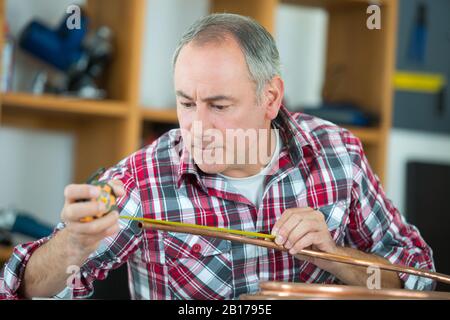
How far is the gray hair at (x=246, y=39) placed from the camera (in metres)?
1.11

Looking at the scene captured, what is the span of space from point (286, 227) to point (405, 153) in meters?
1.54

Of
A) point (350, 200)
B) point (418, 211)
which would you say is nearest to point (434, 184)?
point (418, 211)

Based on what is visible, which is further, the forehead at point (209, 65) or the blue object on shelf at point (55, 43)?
the blue object on shelf at point (55, 43)

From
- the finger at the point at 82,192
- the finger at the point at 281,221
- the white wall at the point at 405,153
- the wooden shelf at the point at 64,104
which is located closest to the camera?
the finger at the point at 82,192

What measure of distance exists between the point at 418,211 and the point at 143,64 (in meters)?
0.94

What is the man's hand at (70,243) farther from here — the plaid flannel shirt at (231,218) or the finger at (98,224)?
the plaid flannel shirt at (231,218)

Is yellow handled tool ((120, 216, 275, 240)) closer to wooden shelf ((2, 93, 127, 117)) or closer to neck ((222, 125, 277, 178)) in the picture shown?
neck ((222, 125, 277, 178))

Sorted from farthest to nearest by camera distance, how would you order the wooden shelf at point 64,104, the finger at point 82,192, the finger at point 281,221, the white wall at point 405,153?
the white wall at point 405,153 < the wooden shelf at point 64,104 < the finger at point 281,221 < the finger at point 82,192

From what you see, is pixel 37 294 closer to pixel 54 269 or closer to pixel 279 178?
pixel 54 269

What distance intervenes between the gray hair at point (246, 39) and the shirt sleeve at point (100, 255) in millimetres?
205

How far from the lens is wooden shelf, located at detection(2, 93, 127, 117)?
1.99 meters

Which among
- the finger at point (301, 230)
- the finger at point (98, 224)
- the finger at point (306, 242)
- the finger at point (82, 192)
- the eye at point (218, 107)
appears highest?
the eye at point (218, 107)

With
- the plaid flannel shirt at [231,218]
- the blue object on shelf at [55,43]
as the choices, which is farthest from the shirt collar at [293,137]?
the blue object on shelf at [55,43]

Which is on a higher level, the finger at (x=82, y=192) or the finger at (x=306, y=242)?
the finger at (x=82, y=192)
